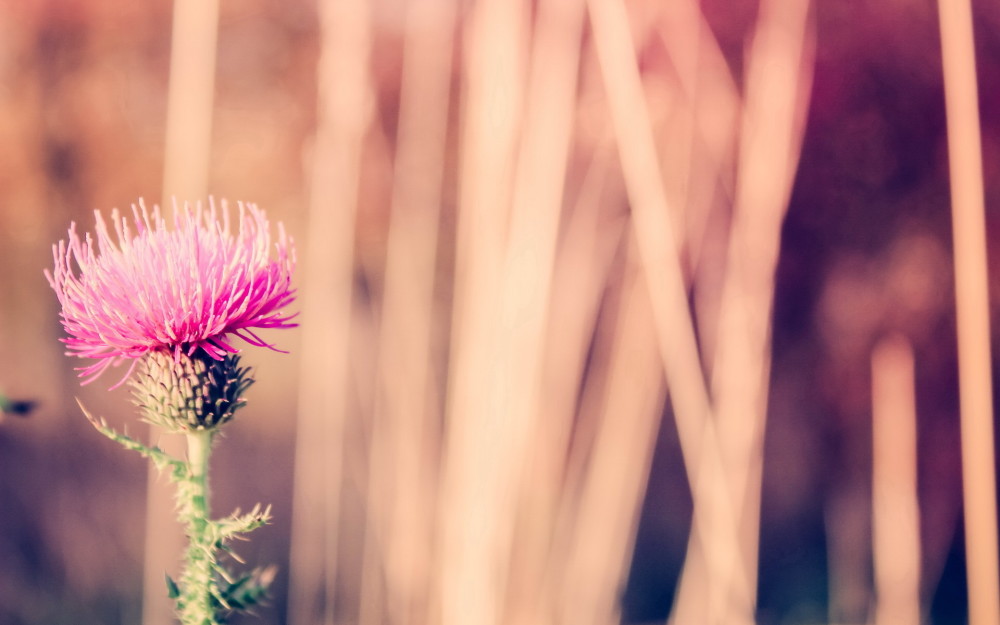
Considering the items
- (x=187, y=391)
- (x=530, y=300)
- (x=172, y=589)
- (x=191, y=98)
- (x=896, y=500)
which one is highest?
(x=191, y=98)

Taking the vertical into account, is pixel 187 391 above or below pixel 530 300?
below

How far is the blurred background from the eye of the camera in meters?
1.12

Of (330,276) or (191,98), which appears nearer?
(191,98)

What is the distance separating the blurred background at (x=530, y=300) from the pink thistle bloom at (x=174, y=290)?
113 mm

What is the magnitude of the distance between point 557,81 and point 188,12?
0.56 m

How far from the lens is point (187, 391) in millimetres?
641

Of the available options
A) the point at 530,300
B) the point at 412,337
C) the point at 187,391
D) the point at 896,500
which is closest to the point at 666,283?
the point at 530,300

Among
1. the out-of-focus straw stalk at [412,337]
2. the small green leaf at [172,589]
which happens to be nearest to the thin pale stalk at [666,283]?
the out-of-focus straw stalk at [412,337]

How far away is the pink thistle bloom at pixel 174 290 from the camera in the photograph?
59cm

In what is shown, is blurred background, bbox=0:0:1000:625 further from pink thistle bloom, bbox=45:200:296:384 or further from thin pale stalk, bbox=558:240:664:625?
pink thistle bloom, bbox=45:200:296:384

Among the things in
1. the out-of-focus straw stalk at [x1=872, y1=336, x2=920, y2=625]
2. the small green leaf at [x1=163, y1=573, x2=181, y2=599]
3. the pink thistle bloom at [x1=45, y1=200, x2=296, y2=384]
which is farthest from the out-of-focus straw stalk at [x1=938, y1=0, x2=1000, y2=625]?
the small green leaf at [x1=163, y1=573, x2=181, y2=599]

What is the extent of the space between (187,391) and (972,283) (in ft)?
2.91

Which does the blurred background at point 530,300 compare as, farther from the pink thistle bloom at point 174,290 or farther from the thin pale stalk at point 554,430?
the pink thistle bloom at point 174,290

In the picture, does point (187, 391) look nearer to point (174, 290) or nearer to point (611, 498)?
point (174, 290)
